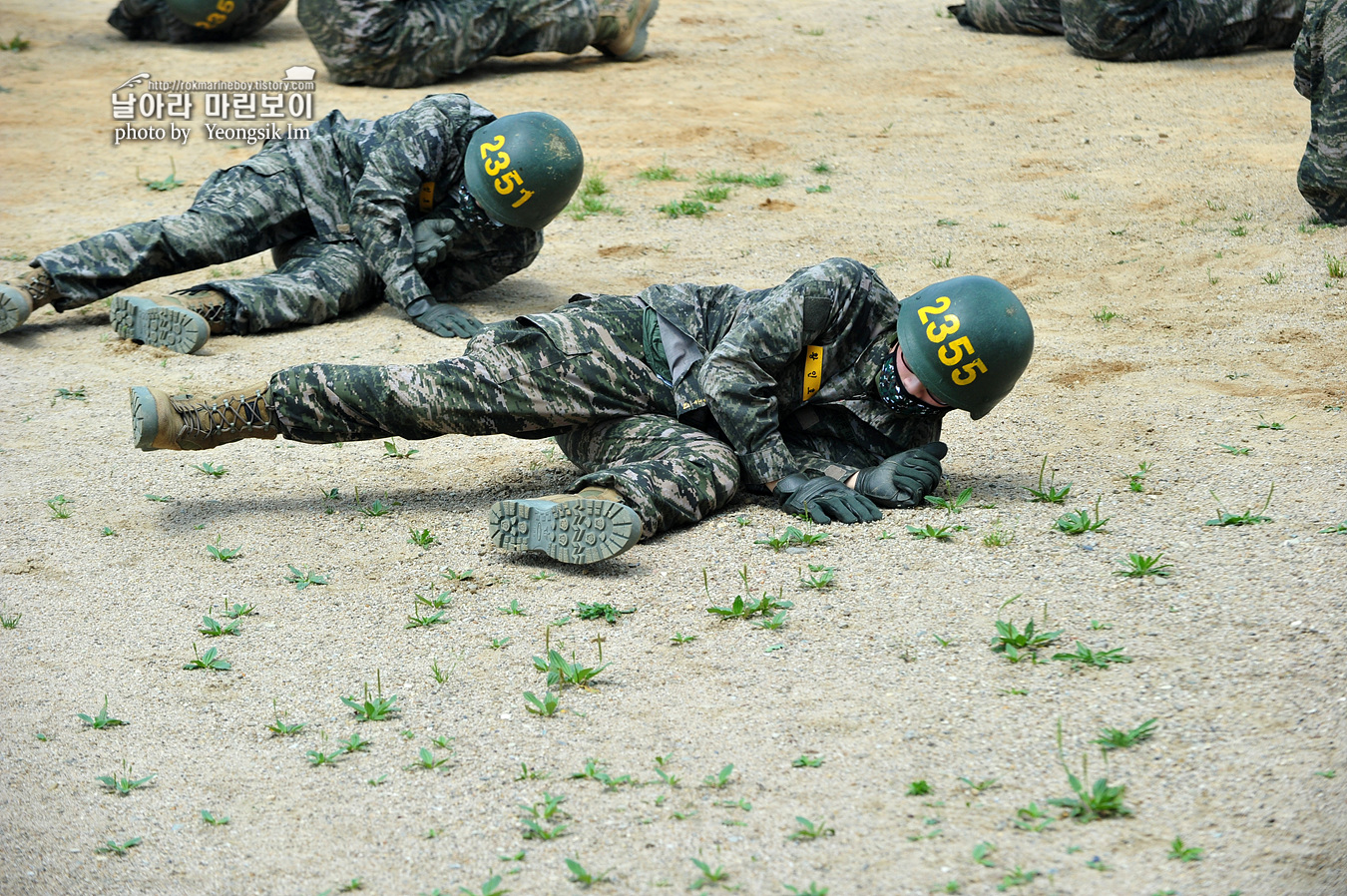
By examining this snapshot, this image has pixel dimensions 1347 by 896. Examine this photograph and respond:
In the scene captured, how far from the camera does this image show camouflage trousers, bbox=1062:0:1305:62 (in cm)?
1022

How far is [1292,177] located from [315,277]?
5.82m

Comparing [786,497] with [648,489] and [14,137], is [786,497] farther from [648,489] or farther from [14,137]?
[14,137]

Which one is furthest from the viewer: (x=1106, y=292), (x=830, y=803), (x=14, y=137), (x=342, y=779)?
(x=14, y=137)

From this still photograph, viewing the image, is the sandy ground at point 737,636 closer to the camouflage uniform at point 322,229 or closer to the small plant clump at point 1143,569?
the small plant clump at point 1143,569

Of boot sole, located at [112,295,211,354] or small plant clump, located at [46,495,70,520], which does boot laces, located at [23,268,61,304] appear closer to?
boot sole, located at [112,295,211,354]

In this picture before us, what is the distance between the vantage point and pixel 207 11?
37.4 feet

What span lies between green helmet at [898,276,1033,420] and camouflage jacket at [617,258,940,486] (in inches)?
8.9

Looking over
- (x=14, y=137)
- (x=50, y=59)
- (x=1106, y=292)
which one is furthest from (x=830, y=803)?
(x=50, y=59)

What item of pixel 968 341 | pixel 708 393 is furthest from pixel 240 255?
pixel 968 341

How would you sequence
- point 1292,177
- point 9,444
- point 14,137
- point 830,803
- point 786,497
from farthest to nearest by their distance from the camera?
1. point 14,137
2. point 1292,177
3. point 9,444
4. point 786,497
5. point 830,803

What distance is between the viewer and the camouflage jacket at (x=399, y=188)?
247 inches

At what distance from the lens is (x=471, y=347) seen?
428 centimetres

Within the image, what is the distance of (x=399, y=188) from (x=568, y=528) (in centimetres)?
317

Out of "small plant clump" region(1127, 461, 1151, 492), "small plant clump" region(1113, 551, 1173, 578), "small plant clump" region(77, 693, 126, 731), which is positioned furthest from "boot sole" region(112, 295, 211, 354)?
"small plant clump" region(1113, 551, 1173, 578)
